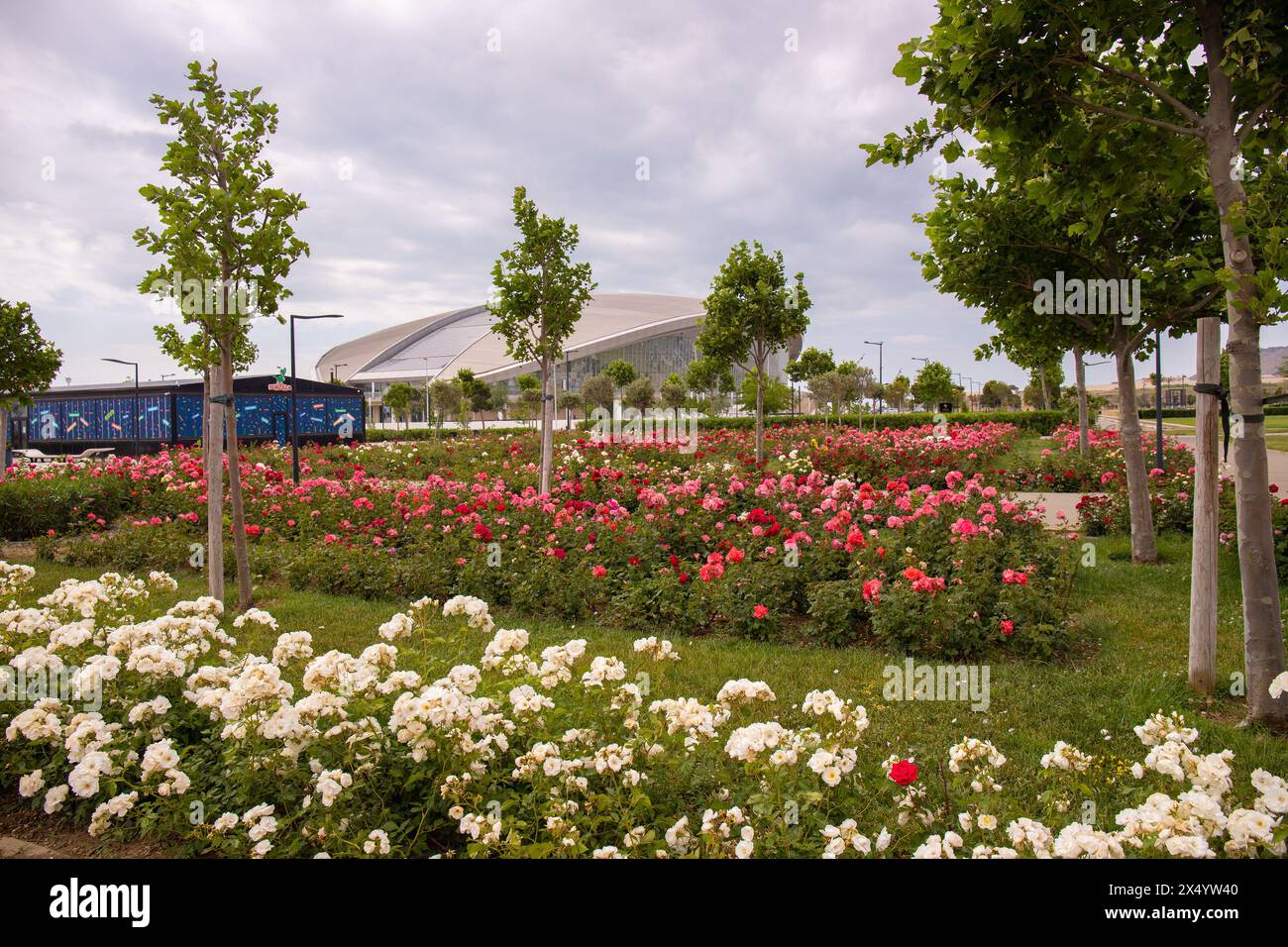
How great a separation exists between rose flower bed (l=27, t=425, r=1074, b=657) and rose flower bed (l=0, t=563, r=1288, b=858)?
6.58 ft

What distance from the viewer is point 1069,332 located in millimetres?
8570

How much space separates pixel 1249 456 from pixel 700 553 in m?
4.33

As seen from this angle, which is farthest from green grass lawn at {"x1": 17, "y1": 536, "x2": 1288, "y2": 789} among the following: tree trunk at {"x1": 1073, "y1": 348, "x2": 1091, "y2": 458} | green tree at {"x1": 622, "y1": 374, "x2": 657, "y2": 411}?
green tree at {"x1": 622, "y1": 374, "x2": 657, "y2": 411}

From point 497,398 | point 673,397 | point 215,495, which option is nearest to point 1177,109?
point 215,495

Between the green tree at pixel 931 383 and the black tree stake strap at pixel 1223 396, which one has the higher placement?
the green tree at pixel 931 383

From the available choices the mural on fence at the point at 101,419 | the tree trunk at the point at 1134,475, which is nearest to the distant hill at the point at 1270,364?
the tree trunk at the point at 1134,475

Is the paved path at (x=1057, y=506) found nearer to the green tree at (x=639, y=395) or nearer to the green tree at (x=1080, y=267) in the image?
the green tree at (x=1080, y=267)

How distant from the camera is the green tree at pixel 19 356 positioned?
12.9m

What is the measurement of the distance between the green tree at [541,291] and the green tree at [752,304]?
4798mm

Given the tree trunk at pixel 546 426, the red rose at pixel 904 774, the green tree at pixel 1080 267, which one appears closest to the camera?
the red rose at pixel 904 774

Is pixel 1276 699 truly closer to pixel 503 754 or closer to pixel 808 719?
pixel 808 719

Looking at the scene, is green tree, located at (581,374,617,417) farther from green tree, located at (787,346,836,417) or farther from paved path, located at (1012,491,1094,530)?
paved path, located at (1012,491,1094,530)

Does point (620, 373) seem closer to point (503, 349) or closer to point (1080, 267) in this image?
point (503, 349)

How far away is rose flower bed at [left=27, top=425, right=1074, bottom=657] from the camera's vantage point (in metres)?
5.61
